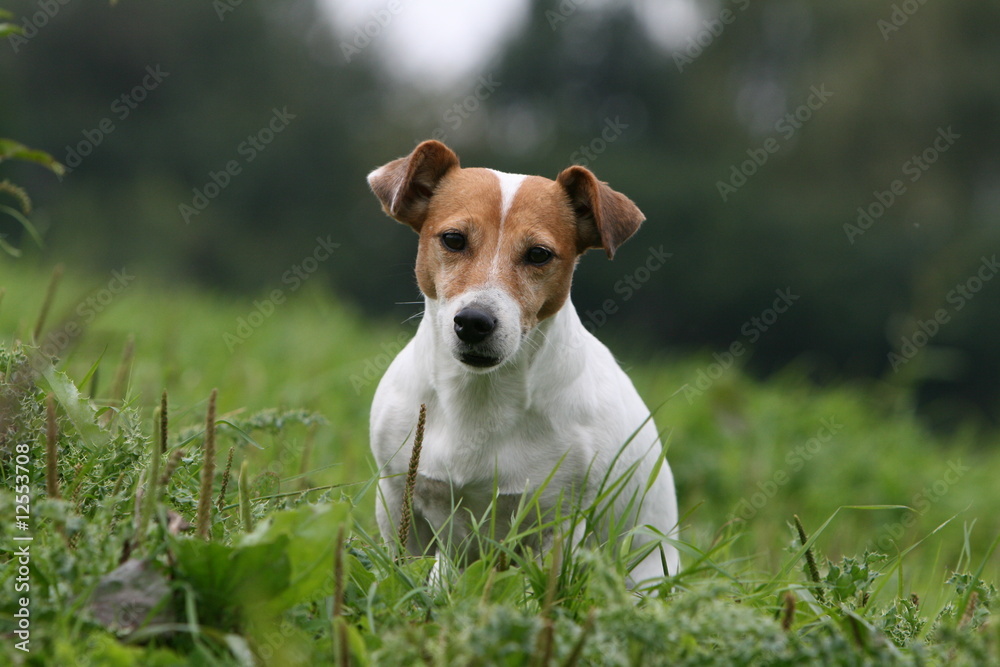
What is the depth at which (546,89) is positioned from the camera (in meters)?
27.4

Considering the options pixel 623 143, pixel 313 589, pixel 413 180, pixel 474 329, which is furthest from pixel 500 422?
pixel 623 143

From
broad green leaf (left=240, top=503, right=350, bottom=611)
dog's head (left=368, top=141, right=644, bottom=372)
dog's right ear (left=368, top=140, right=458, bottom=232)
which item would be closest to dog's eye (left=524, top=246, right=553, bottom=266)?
dog's head (left=368, top=141, right=644, bottom=372)

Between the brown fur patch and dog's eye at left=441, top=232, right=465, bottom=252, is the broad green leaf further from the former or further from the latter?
dog's eye at left=441, top=232, right=465, bottom=252

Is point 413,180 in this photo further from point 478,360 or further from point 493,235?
point 478,360

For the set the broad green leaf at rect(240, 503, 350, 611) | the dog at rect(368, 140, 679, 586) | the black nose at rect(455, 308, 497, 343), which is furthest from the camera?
the dog at rect(368, 140, 679, 586)

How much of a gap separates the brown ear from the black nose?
506mm

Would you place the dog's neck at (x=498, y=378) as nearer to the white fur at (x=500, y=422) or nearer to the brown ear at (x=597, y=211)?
the white fur at (x=500, y=422)

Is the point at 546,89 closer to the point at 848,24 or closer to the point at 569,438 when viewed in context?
the point at 848,24

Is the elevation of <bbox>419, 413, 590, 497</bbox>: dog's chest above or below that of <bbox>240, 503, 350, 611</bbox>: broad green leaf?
below

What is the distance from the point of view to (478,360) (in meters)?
2.97

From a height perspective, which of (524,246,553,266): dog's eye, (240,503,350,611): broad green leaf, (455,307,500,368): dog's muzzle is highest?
(524,246,553,266): dog's eye

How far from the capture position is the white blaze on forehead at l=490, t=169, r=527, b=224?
3.14 meters

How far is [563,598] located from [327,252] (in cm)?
2182

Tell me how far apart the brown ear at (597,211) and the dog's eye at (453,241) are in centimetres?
43
